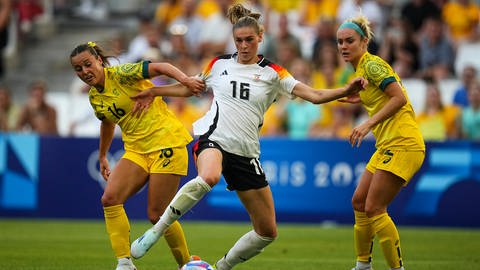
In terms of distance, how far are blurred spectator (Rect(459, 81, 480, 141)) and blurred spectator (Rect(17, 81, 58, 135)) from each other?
7.36 metres

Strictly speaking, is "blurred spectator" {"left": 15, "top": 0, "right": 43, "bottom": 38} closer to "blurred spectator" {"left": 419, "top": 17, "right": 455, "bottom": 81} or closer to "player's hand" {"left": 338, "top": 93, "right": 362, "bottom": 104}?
"blurred spectator" {"left": 419, "top": 17, "right": 455, "bottom": 81}

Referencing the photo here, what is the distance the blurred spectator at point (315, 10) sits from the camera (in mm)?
21123

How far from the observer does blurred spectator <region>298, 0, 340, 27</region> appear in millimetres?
21123

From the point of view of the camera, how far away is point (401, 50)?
63.1ft

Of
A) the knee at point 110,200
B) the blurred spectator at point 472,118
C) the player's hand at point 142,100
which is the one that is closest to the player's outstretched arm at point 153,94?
the player's hand at point 142,100

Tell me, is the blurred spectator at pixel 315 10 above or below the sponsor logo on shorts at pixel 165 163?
below

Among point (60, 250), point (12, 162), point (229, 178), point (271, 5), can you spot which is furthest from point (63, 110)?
point (229, 178)

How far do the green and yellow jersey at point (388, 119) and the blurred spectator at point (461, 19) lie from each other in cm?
1086

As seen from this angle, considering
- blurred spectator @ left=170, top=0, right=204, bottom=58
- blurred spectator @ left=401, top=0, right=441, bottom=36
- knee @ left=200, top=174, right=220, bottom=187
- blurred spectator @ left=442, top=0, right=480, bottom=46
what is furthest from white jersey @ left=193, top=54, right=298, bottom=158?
blurred spectator @ left=170, top=0, right=204, bottom=58

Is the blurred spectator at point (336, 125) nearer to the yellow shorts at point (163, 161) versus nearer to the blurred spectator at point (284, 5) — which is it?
the blurred spectator at point (284, 5)

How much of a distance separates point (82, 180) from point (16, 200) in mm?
1203

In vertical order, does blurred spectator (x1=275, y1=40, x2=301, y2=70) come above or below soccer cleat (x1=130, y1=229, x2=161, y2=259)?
below

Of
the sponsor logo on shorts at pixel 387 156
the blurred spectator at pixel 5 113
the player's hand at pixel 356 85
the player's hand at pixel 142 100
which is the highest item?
the player's hand at pixel 356 85

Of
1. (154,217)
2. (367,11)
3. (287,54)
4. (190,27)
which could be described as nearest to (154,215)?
(154,217)
